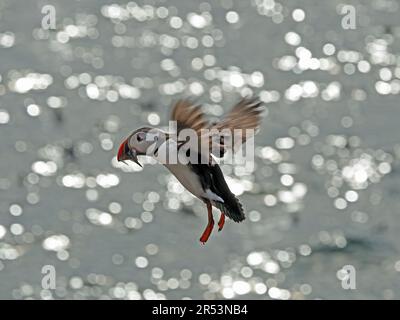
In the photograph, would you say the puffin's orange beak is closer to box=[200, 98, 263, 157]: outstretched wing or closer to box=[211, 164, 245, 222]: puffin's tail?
box=[200, 98, 263, 157]: outstretched wing

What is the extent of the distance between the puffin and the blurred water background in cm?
2140

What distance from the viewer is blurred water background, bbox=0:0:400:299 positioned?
1231 inches

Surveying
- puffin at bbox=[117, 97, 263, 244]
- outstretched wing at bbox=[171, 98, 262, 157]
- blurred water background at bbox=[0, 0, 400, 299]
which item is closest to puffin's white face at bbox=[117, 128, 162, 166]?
puffin at bbox=[117, 97, 263, 244]

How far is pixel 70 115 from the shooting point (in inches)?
1510

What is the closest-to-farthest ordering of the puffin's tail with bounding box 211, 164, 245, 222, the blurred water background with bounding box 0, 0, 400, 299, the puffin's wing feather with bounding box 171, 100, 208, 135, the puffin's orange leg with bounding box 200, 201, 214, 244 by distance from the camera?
the puffin's orange leg with bounding box 200, 201, 214, 244
the puffin's wing feather with bounding box 171, 100, 208, 135
the puffin's tail with bounding box 211, 164, 245, 222
the blurred water background with bounding box 0, 0, 400, 299

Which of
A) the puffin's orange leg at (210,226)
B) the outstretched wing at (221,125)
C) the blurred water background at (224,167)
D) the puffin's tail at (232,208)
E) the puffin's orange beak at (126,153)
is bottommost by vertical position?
the puffin's orange leg at (210,226)

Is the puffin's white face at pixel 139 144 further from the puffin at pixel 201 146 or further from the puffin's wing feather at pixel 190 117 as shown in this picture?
the puffin's wing feather at pixel 190 117

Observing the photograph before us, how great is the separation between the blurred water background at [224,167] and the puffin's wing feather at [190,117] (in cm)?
2170

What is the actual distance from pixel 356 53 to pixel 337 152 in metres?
8.63

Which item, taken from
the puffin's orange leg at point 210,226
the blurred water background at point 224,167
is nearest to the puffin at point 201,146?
the puffin's orange leg at point 210,226

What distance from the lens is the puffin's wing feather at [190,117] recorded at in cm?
792

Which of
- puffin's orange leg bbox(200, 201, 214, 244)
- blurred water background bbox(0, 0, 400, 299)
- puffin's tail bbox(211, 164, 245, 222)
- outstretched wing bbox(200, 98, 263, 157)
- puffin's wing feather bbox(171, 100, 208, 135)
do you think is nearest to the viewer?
puffin's orange leg bbox(200, 201, 214, 244)

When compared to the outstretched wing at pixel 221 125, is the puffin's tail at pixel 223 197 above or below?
below
